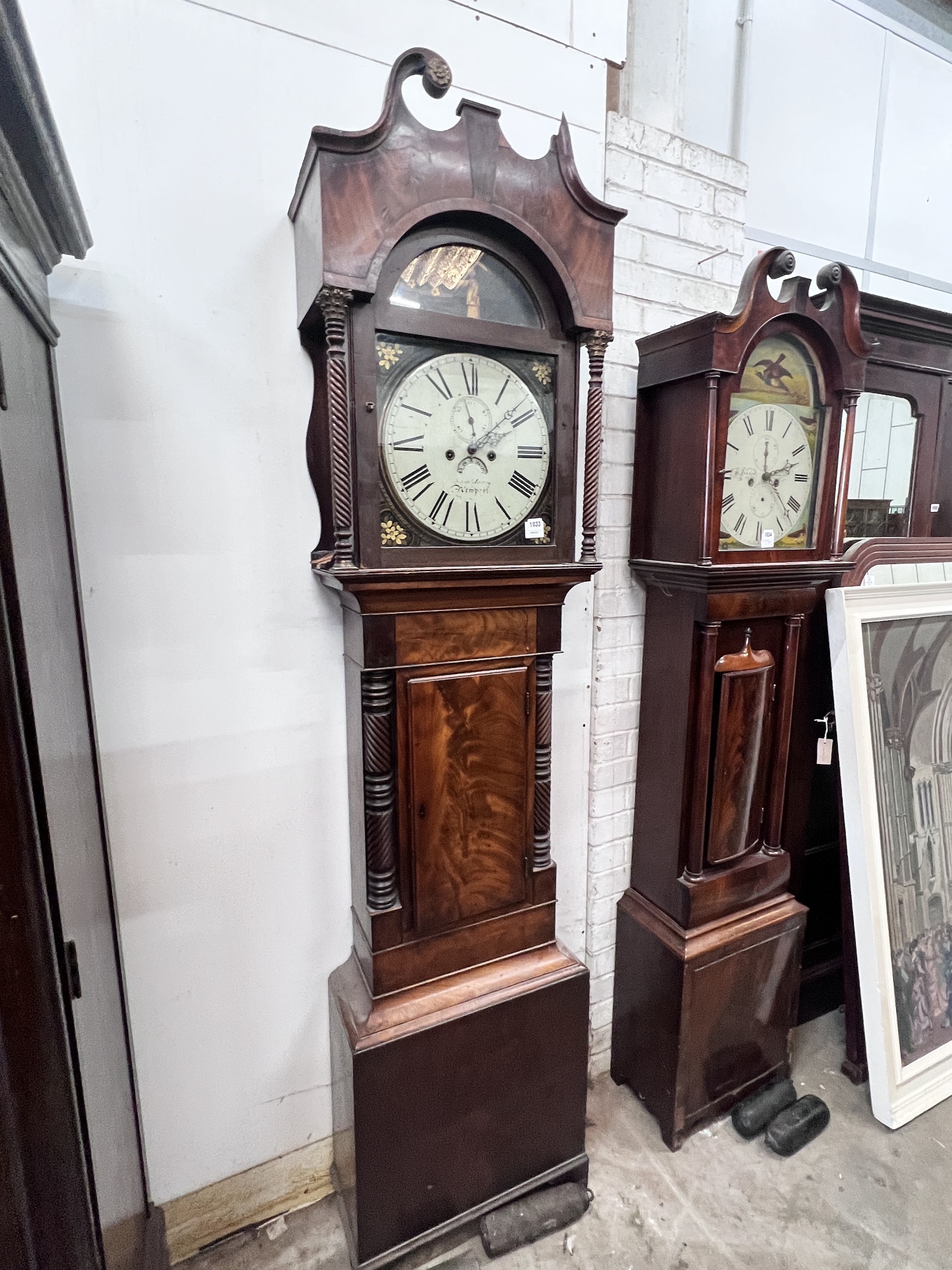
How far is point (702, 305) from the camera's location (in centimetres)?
156

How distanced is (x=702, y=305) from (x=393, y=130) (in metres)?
0.92

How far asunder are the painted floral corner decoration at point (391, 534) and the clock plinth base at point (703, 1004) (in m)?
1.13

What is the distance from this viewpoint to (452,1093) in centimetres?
123

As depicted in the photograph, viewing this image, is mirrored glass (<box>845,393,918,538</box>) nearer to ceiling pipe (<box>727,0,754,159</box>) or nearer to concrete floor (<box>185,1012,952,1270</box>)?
ceiling pipe (<box>727,0,754,159</box>)

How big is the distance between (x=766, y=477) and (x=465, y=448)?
2.38ft

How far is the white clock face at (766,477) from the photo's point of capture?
1353mm

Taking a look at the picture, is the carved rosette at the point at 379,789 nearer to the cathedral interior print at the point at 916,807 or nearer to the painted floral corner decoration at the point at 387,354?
the painted floral corner decoration at the point at 387,354

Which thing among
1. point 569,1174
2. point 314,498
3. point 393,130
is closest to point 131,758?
point 314,498

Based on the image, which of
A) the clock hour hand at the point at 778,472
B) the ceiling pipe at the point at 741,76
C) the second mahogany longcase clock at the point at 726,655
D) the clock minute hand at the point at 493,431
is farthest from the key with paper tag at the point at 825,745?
the ceiling pipe at the point at 741,76

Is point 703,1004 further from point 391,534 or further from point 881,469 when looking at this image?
point 881,469

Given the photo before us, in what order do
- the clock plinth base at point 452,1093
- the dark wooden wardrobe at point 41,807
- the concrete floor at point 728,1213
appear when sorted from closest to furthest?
the dark wooden wardrobe at point 41,807
the clock plinth base at point 452,1093
the concrete floor at point 728,1213

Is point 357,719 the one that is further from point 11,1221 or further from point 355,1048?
point 11,1221

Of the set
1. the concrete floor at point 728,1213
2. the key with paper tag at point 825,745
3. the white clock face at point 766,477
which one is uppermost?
the white clock face at point 766,477

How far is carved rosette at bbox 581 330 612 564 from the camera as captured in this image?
112 cm
